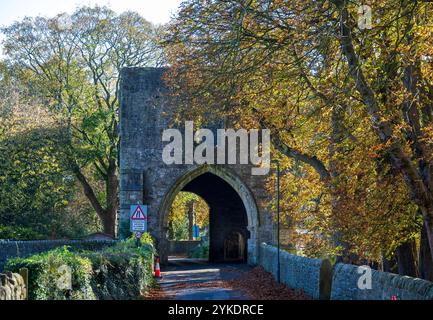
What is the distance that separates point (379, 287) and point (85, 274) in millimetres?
4659

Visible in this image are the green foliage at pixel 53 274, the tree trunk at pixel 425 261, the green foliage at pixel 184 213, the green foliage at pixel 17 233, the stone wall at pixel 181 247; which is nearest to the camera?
the green foliage at pixel 53 274

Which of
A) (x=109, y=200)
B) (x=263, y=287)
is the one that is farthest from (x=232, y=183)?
(x=263, y=287)

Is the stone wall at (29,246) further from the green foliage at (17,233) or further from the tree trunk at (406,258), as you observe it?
the tree trunk at (406,258)

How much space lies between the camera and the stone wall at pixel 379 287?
29.7ft

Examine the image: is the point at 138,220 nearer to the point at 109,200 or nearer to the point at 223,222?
the point at 109,200

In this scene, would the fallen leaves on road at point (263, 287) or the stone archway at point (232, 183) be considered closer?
the fallen leaves on road at point (263, 287)

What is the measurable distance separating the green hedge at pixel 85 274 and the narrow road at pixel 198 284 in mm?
1149

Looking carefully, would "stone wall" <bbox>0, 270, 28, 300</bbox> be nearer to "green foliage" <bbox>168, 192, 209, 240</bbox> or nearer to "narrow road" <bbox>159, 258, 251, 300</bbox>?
"narrow road" <bbox>159, 258, 251, 300</bbox>

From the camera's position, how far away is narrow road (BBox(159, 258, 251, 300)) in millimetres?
17078

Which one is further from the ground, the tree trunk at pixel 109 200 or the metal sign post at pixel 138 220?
the tree trunk at pixel 109 200

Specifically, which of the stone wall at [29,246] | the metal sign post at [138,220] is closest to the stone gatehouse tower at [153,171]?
the stone wall at [29,246]

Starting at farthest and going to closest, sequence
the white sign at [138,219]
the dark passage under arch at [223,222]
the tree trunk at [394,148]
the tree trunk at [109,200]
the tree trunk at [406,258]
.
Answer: the dark passage under arch at [223,222] < the tree trunk at [109,200] < the white sign at [138,219] < the tree trunk at [406,258] < the tree trunk at [394,148]

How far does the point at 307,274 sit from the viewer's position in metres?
15.9
